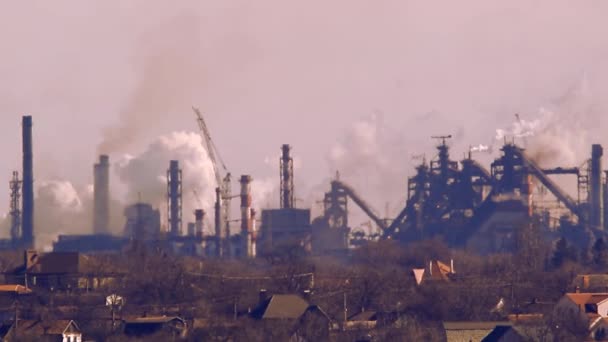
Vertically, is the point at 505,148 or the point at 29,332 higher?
the point at 505,148

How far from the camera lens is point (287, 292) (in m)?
73.8

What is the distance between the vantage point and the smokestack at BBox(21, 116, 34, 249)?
14075cm

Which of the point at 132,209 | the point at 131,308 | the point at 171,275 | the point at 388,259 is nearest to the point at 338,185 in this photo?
the point at 132,209

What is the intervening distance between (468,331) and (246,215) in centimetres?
9118

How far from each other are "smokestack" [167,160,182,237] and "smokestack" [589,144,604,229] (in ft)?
116

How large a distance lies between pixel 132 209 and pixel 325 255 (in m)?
21.6

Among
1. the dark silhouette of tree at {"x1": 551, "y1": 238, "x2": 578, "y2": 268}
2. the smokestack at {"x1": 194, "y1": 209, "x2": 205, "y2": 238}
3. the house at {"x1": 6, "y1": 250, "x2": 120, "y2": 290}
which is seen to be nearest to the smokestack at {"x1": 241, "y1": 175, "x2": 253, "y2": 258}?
the smokestack at {"x1": 194, "y1": 209, "x2": 205, "y2": 238}

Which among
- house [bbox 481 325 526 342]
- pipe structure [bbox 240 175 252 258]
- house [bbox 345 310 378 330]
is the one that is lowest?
house [bbox 481 325 526 342]

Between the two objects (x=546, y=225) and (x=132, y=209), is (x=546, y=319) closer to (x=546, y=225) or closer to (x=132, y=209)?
(x=546, y=225)

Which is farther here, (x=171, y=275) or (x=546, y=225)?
(x=546, y=225)

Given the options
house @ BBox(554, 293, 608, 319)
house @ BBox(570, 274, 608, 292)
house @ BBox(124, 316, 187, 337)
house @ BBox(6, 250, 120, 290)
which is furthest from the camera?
house @ BBox(6, 250, 120, 290)

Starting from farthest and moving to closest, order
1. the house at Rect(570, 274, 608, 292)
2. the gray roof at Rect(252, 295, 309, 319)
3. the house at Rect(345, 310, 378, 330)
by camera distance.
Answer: the house at Rect(570, 274, 608, 292), the gray roof at Rect(252, 295, 309, 319), the house at Rect(345, 310, 378, 330)

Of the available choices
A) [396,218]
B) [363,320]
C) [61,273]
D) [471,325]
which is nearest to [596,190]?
[396,218]

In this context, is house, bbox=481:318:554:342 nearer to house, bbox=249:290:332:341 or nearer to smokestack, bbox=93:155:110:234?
house, bbox=249:290:332:341
